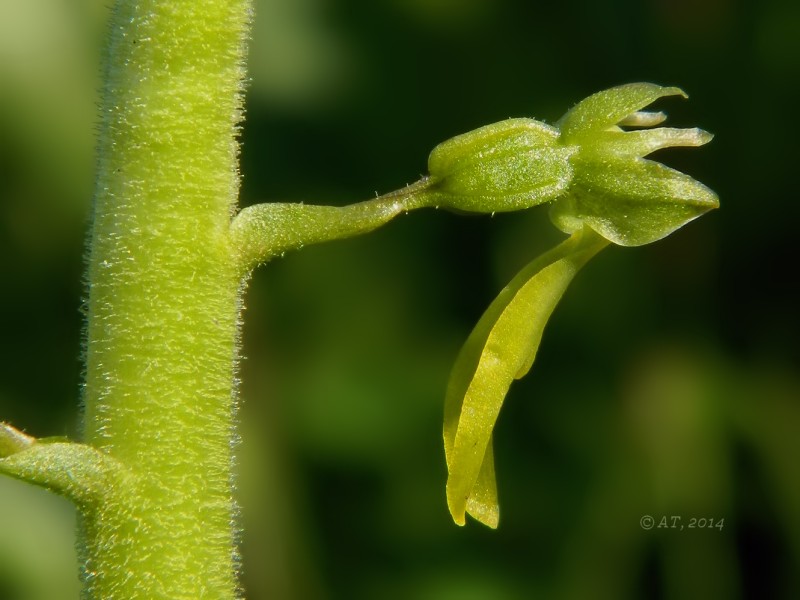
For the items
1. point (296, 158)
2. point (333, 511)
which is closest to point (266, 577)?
point (333, 511)

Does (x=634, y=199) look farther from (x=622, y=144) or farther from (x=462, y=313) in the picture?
(x=462, y=313)

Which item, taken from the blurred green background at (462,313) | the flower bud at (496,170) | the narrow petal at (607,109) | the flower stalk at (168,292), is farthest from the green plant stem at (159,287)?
the blurred green background at (462,313)

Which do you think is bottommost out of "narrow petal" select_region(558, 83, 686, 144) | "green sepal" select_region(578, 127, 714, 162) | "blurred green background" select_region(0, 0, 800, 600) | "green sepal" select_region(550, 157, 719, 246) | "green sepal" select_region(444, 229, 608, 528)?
"blurred green background" select_region(0, 0, 800, 600)

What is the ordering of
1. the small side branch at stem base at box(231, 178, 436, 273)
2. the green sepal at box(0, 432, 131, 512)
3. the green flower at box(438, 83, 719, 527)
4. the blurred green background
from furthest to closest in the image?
the blurred green background → the green flower at box(438, 83, 719, 527) → the small side branch at stem base at box(231, 178, 436, 273) → the green sepal at box(0, 432, 131, 512)

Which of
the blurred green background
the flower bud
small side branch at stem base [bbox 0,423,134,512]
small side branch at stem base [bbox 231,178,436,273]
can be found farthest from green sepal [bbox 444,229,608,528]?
the blurred green background

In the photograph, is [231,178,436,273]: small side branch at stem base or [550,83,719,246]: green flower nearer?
[231,178,436,273]: small side branch at stem base

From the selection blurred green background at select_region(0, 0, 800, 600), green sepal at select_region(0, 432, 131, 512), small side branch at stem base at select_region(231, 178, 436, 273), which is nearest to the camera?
green sepal at select_region(0, 432, 131, 512)

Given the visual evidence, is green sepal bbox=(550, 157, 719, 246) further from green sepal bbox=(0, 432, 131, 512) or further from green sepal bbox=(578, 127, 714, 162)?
green sepal bbox=(0, 432, 131, 512)

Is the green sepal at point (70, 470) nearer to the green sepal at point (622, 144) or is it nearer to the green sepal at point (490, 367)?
the green sepal at point (490, 367)
